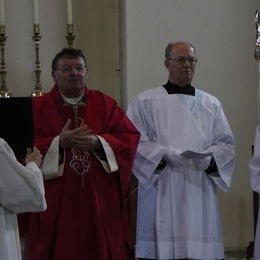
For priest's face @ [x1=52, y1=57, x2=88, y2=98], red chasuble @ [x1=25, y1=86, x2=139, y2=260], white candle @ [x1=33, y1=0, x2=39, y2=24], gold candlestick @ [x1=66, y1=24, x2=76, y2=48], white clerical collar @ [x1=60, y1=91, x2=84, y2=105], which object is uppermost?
white candle @ [x1=33, y1=0, x2=39, y2=24]

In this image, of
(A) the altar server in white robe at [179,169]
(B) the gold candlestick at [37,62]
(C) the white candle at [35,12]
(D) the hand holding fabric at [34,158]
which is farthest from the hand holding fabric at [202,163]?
(C) the white candle at [35,12]

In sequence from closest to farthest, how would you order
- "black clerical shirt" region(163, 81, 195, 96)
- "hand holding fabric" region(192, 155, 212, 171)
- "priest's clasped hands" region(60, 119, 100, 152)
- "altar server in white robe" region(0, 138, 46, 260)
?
"altar server in white robe" region(0, 138, 46, 260) < "priest's clasped hands" region(60, 119, 100, 152) < "hand holding fabric" region(192, 155, 212, 171) < "black clerical shirt" region(163, 81, 195, 96)

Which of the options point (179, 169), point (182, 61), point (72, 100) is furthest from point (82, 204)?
point (182, 61)

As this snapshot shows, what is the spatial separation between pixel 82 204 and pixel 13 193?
1.13 meters

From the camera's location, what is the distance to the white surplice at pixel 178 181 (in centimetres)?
446

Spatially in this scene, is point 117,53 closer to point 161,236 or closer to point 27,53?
point 27,53

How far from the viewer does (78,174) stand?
4094 mm

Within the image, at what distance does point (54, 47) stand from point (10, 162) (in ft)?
9.83

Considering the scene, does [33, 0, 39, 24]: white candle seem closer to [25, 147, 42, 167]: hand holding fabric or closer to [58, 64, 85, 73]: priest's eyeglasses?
[58, 64, 85, 73]: priest's eyeglasses

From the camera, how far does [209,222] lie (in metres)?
4.55

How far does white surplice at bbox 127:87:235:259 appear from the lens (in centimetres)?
446

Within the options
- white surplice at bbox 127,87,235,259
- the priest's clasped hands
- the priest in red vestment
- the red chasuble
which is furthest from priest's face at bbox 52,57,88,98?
white surplice at bbox 127,87,235,259

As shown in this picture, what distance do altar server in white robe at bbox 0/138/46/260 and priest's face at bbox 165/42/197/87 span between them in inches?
69.0

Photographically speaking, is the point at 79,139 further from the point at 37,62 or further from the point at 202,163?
the point at 37,62
